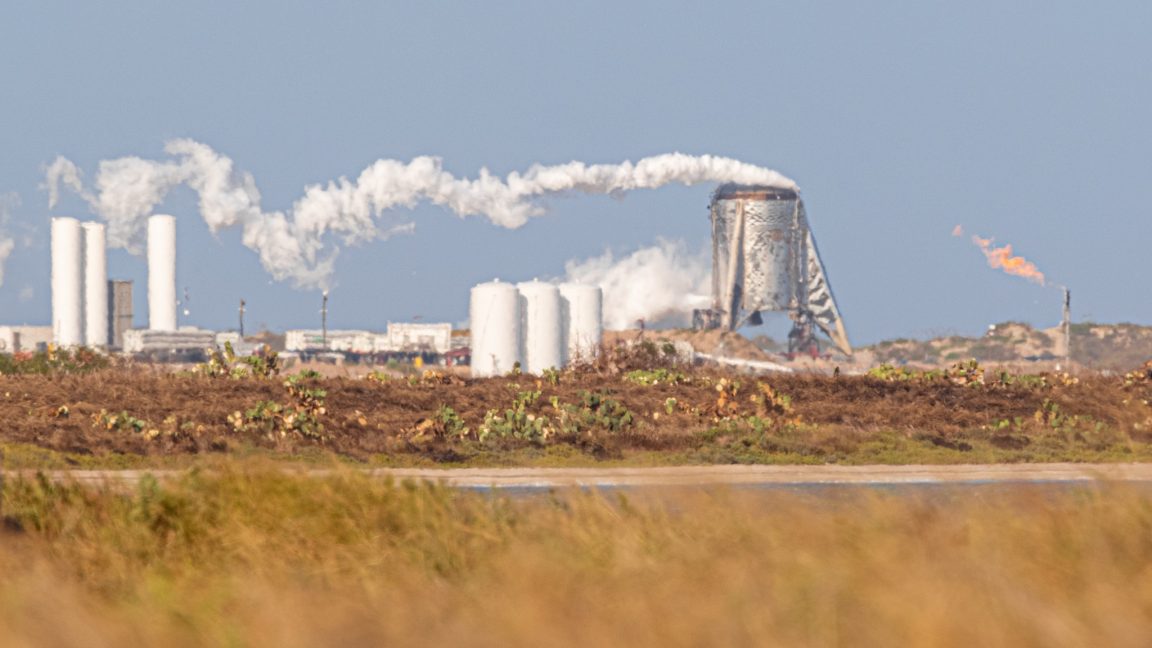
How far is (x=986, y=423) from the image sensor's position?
1900 inches

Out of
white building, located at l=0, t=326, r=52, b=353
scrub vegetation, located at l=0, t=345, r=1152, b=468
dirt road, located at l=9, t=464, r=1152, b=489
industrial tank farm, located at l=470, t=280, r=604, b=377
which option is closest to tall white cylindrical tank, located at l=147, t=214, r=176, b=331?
white building, located at l=0, t=326, r=52, b=353

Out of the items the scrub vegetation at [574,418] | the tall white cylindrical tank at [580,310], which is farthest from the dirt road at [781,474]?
the tall white cylindrical tank at [580,310]

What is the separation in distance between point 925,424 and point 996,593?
39.0 metres

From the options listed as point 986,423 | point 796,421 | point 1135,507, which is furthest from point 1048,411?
point 1135,507

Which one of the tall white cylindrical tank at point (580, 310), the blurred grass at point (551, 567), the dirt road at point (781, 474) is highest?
the tall white cylindrical tank at point (580, 310)

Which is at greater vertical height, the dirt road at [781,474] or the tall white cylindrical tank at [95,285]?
the tall white cylindrical tank at [95,285]

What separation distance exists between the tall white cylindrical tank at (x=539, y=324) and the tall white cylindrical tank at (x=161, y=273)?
7067 cm

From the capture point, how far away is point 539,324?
391ft

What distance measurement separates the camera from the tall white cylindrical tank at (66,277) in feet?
576

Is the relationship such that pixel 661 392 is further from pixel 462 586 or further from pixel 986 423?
pixel 462 586

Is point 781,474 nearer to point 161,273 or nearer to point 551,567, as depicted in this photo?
point 551,567

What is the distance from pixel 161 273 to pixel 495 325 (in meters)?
76.7

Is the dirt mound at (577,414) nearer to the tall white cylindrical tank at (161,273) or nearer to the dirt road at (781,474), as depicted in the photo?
the dirt road at (781,474)

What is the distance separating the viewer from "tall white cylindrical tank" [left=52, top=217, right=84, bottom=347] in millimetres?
175625
